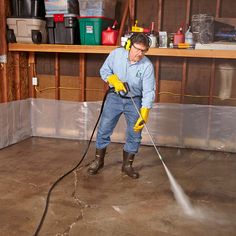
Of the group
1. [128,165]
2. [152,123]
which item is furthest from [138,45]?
[152,123]

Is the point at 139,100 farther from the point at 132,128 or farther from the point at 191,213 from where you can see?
the point at 191,213

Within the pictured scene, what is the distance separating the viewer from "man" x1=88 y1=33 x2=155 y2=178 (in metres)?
2.77

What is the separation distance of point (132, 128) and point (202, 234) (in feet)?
3.76

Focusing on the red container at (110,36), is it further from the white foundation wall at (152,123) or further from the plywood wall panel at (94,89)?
the white foundation wall at (152,123)

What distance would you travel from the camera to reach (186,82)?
3.94 metres

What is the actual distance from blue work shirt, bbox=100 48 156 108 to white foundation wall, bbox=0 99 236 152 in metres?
1.18

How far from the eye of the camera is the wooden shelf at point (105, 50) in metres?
3.26

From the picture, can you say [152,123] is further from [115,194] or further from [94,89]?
[115,194]

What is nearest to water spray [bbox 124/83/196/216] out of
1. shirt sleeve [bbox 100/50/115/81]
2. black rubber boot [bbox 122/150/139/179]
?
shirt sleeve [bbox 100/50/115/81]

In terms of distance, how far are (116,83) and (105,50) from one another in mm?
889

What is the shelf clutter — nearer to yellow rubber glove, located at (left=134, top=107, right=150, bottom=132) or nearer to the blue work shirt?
the blue work shirt

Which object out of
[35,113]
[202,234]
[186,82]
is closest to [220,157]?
[186,82]

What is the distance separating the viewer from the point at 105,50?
3557mm

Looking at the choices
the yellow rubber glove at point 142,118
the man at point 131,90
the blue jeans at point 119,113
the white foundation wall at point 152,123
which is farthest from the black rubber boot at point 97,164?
the white foundation wall at point 152,123
